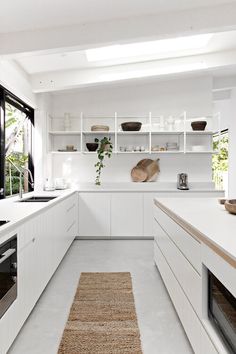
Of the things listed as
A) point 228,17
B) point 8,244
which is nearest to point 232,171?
point 228,17

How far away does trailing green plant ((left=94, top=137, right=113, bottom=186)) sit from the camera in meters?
5.11

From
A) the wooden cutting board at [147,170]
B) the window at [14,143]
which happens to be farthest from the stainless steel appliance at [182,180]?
the window at [14,143]

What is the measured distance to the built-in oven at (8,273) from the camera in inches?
66.5

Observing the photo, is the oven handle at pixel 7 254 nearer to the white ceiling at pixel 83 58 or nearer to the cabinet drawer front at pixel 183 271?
the cabinet drawer front at pixel 183 271

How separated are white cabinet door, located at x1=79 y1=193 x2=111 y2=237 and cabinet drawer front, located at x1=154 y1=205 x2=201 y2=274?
2036 mm

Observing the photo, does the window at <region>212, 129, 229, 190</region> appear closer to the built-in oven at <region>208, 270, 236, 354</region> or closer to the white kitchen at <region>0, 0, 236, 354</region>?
the white kitchen at <region>0, 0, 236, 354</region>

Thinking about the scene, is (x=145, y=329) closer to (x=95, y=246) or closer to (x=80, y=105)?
(x=95, y=246)

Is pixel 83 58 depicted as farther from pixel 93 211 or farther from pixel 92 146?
pixel 93 211

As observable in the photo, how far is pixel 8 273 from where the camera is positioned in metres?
1.79

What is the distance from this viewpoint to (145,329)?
7.20ft

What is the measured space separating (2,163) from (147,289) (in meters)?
2.16

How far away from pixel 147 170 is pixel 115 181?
612 mm

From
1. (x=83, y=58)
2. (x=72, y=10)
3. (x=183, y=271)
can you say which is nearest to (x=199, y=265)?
(x=183, y=271)

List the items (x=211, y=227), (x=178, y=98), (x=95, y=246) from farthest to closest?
(x=178, y=98) → (x=95, y=246) → (x=211, y=227)
